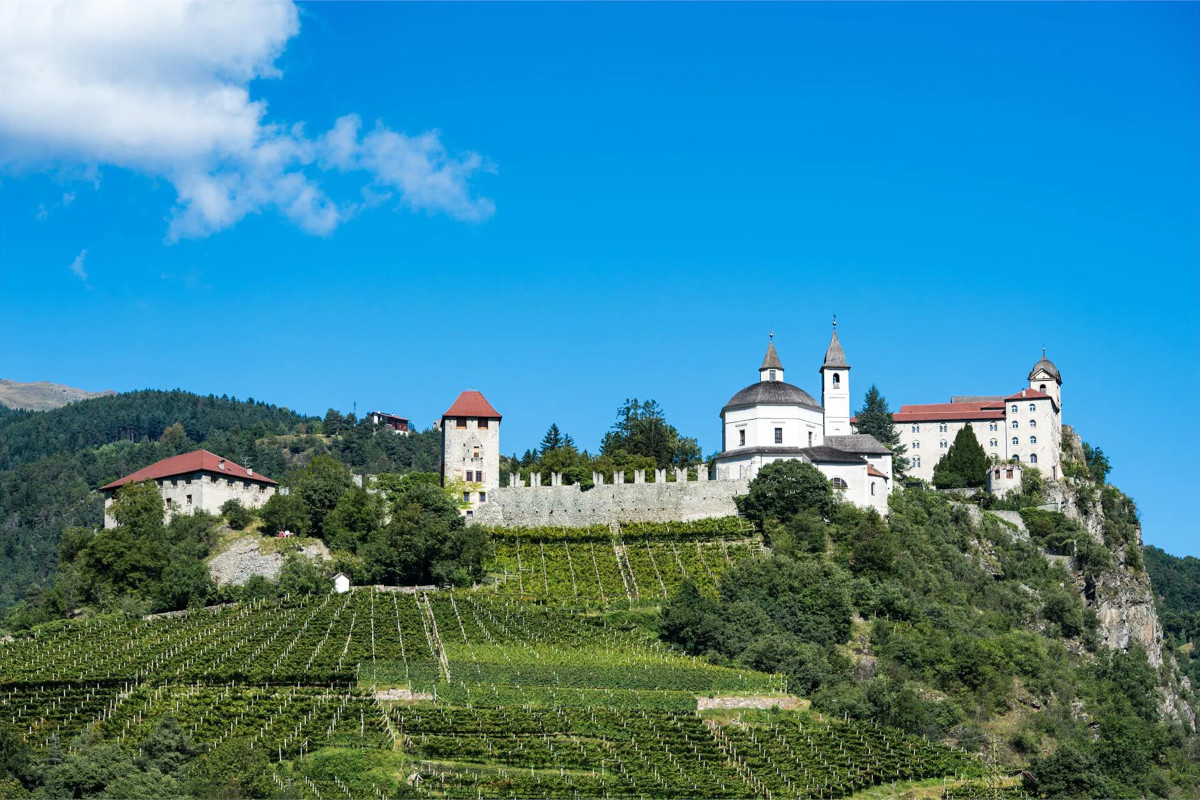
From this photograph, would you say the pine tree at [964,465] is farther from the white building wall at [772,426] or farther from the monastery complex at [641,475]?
the white building wall at [772,426]

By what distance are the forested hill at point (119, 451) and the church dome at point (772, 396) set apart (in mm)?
58607

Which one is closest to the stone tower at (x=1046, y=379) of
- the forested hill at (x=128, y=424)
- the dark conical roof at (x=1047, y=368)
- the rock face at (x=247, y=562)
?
the dark conical roof at (x=1047, y=368)

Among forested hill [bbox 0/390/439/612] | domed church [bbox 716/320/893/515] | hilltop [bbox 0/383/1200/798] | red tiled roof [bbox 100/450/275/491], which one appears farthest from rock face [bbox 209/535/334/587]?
forested hill [bbox 0/390/439/612]

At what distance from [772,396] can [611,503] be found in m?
8.97

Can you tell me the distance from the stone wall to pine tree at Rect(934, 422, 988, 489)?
63.9 ft

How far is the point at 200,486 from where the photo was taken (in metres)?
71.8

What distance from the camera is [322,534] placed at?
69.4 m

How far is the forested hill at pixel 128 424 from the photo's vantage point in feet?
615

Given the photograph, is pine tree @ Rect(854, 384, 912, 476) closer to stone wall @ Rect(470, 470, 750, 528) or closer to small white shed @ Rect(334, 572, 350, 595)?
stone wall @ Rect(470, 470, 750, 528)

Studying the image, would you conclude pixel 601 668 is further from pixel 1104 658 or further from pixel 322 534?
pixel 1104 658

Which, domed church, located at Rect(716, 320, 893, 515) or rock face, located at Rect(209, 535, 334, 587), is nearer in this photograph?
rock face, located at Rect(209, 535, 334, 587)

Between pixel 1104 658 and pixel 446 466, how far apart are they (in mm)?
30307

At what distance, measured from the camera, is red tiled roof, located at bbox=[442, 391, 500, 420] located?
7444 cm

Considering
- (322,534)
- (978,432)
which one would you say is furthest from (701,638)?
(978,432)
